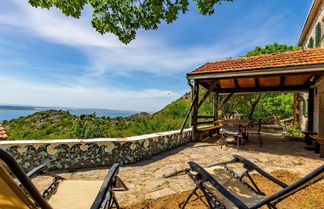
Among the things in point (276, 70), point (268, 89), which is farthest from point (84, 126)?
point (268, 89)

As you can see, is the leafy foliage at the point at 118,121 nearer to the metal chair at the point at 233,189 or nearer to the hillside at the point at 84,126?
the hillside at the point at 84,126

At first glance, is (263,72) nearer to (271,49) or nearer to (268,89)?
(268,89)

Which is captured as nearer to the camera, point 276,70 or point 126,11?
point 126,11

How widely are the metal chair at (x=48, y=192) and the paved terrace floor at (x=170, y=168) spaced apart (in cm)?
88

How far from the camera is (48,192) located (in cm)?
177

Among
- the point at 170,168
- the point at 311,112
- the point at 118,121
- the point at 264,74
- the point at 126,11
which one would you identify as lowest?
the point at 170,168

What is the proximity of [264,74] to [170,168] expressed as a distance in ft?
15.1

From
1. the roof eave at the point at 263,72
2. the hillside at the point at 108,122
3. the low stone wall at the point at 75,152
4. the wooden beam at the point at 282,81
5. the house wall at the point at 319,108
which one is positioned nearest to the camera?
the low stone wall at the point at 75,152

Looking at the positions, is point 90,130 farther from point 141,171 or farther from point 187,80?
point 187,80

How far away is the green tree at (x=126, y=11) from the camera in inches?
146

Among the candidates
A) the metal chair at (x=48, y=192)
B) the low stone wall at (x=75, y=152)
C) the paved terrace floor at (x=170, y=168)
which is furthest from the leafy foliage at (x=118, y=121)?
the metal chair at (x=48, y=192)

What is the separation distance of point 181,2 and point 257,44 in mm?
21470

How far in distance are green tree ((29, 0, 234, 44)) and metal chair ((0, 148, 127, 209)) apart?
3.35 m

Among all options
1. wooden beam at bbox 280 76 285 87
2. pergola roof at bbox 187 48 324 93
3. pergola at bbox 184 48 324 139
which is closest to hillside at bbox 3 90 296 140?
pergola at bbox 184 48 324 139
